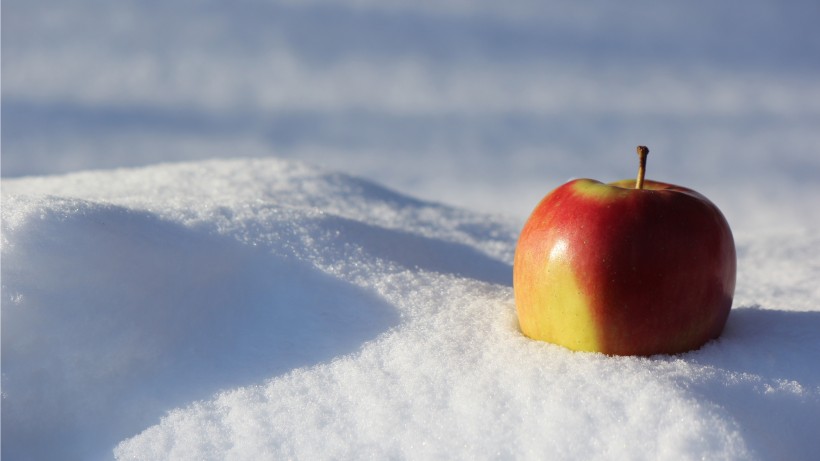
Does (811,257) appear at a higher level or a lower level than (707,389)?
lower

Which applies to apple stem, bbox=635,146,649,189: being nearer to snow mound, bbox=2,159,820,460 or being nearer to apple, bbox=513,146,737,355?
apple, bbox=513,146,737,355

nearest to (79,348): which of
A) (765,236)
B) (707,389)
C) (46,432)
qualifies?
(46,432)

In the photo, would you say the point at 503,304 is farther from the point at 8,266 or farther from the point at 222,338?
the point at 8,266

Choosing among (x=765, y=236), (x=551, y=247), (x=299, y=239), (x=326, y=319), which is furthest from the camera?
(x=765, y=236)

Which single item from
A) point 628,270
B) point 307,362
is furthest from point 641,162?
point 307,362

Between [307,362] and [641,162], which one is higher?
[641,162]

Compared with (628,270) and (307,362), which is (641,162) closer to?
(628,270)

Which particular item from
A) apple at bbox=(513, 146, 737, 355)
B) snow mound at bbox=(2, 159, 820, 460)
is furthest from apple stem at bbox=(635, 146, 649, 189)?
snow mound at bbox=(2, 159, 820, 460)
